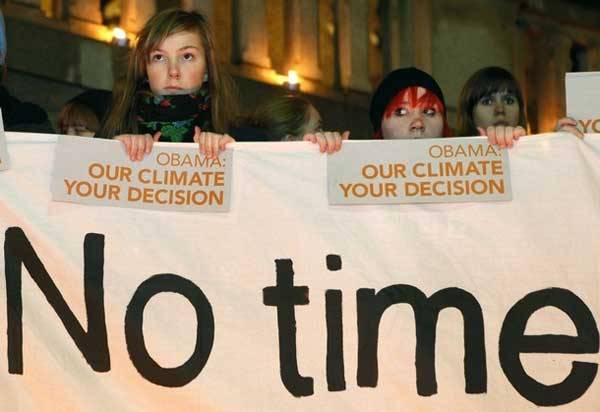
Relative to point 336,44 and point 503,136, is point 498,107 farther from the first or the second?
point 336,44

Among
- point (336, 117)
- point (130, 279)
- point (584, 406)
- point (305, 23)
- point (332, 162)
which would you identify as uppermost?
point (305, 23)

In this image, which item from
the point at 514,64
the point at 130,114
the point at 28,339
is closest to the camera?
the point at 28,339

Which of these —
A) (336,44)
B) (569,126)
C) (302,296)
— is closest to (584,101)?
(569,126)

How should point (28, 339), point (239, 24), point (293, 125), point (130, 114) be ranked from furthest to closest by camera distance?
point (239, 24)
point (293, 125)
point (130, 114)
point (28, 339)

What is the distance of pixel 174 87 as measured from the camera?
3615 millimetres

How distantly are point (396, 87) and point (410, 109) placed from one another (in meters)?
0.09

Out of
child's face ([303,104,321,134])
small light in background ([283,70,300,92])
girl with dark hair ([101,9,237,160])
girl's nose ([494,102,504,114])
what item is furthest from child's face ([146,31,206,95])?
small light in background ([283,70,300,92])

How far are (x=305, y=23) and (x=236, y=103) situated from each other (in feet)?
21.4

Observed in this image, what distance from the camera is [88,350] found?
3207mm

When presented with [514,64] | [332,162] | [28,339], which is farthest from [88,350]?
[514,64]

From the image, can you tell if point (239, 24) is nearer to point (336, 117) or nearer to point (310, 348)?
point (336, 117)

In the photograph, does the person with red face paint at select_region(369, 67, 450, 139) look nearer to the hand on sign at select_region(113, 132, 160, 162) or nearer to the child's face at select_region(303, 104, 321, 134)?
the child's face at select_region(303, 104, 321, 134)

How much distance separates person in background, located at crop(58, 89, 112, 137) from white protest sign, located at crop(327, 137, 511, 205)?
3.10 feet

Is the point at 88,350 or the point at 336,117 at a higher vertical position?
the point at 336,117
